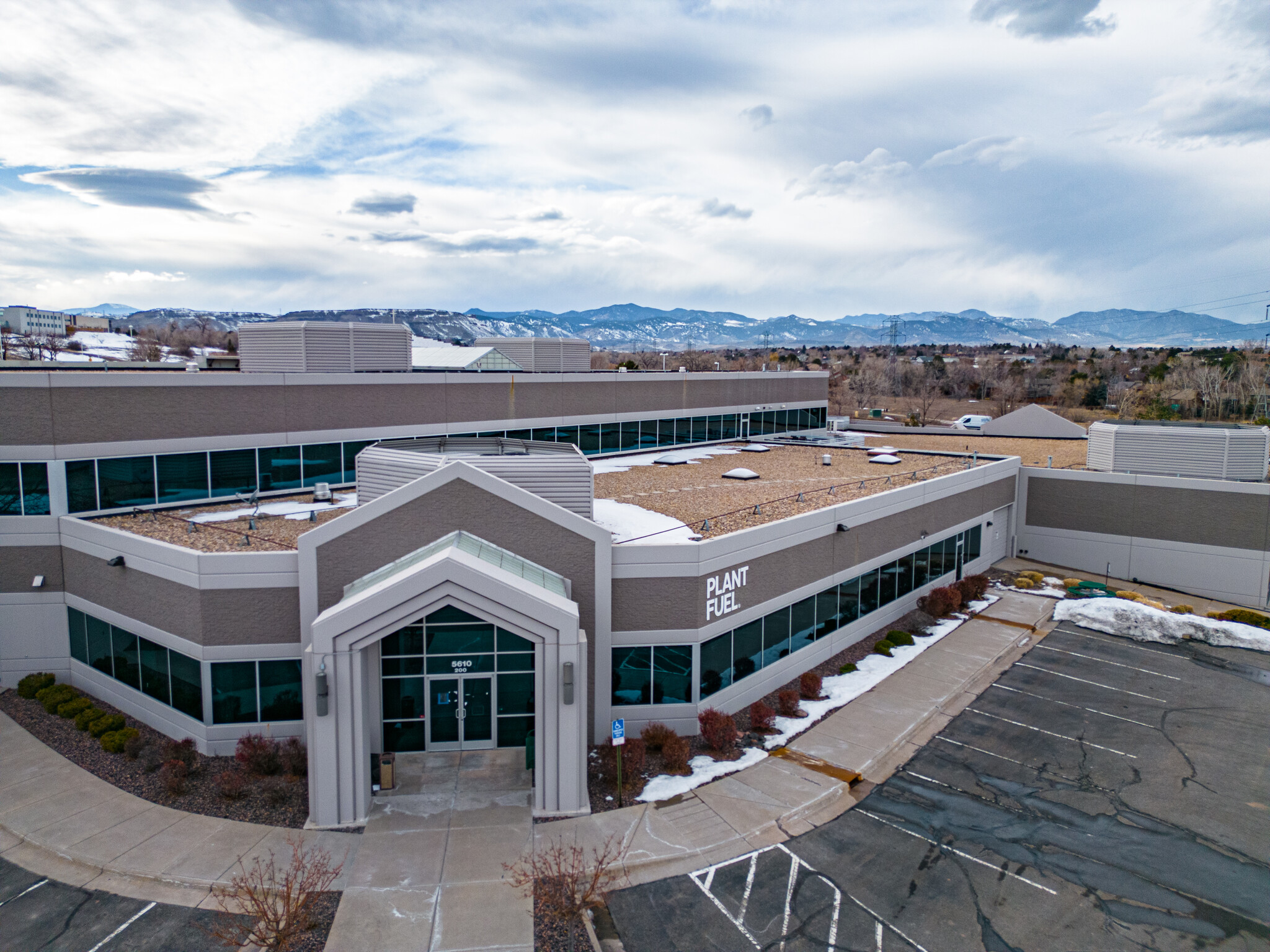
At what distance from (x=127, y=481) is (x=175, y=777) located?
10.6m

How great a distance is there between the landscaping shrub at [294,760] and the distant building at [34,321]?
69211 millimetres

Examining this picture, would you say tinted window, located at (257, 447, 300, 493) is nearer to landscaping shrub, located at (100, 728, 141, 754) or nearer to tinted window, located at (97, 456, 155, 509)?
tinted window, located at (97, 456, 155, 509)

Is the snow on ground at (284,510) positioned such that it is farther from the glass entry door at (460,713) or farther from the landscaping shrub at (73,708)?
the glass entry door at (460,713)

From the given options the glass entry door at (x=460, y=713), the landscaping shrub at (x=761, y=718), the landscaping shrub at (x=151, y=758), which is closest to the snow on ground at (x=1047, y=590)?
the landscaping shrub at (x=761, y=718)

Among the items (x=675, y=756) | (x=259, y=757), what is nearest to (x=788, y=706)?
(x=675, y=756)

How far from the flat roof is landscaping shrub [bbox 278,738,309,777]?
30.3ft

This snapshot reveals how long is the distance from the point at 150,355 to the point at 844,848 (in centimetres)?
4878

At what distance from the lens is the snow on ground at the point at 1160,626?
28.4m

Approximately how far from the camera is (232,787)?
16547 mm

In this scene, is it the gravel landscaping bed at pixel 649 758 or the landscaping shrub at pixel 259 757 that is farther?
the landscaping shrub at pixel 259 757

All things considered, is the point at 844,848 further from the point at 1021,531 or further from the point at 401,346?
the point at 1021,531

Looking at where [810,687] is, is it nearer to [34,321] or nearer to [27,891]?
[27,891]

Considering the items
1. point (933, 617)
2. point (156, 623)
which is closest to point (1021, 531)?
point (933, 617)

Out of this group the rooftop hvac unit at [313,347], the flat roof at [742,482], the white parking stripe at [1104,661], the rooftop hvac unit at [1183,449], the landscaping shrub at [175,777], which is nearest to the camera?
the landscaping shrub at [175,777]
